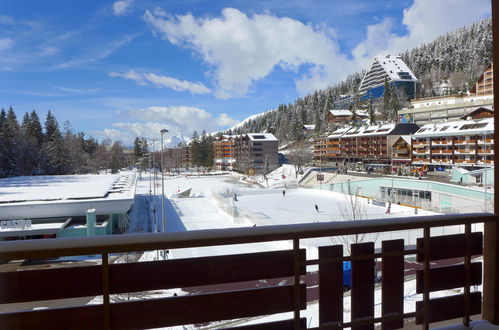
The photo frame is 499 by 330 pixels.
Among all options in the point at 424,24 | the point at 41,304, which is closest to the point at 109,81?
the point at 424,24

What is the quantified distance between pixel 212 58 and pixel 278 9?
2.72 feet

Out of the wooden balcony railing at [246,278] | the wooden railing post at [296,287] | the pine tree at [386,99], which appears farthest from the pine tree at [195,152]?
the wooden railing post at [296,287]

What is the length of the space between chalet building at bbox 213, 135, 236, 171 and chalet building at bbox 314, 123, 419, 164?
10774 mm

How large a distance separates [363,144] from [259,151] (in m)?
12.5

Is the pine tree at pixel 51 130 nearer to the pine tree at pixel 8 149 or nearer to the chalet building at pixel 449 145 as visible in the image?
the pine tree at pixel 8 149

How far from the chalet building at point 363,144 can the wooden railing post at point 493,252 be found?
80.7 feet

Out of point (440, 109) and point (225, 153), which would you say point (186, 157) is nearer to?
point (225, 153)

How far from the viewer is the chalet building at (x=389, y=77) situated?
1170 inches

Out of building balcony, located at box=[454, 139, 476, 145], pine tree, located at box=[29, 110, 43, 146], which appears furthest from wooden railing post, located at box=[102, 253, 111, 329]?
building balcony, located at box=[454, 139, 476, 145]

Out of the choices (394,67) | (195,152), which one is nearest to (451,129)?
(394,67)

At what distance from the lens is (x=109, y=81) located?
531 cm

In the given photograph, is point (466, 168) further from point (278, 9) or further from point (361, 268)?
point (361, 268)

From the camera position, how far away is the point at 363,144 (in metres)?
30.0

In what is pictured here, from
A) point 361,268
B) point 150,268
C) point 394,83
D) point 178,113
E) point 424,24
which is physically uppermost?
point 394,83
